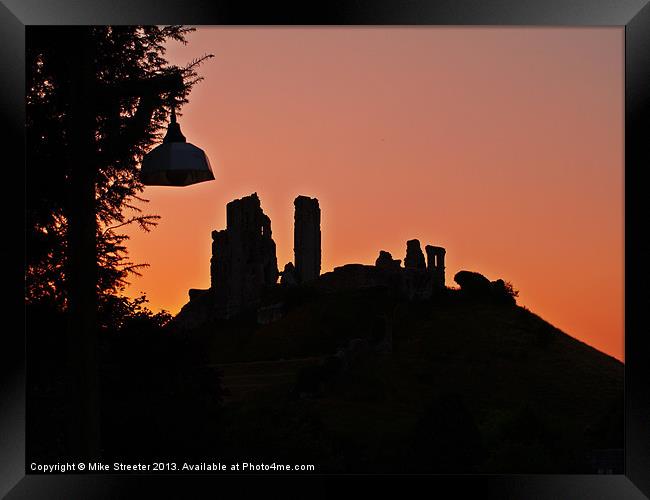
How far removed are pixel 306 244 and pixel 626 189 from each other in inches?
3113

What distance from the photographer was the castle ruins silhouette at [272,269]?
3046 inches

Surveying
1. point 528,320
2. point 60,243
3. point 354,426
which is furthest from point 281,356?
point 60,243

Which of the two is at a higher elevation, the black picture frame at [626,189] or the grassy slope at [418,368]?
the black picture frame at [626,189]

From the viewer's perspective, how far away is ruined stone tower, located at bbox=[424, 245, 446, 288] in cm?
8050

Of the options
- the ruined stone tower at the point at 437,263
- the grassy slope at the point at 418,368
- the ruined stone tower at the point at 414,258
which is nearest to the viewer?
the grassy slope at the point at 418,368

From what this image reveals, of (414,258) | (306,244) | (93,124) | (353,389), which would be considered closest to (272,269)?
(306,244)

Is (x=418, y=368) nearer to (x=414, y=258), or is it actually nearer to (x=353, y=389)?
(x=353, y=389)

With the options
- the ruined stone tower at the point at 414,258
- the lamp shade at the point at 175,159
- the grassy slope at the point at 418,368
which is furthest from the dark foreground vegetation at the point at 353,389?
the lamp shade at the point at 175,159

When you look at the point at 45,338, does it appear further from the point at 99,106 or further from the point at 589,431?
the point at 589,431

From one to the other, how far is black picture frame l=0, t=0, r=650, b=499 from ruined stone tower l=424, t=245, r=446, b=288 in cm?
7301

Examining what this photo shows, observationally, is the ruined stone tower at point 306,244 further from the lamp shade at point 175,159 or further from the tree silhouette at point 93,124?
the lamp shade at point 175,159

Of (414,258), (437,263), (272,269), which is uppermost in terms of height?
(414,258)

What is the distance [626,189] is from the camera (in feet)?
23.7

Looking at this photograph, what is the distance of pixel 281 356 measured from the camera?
2480 inches
